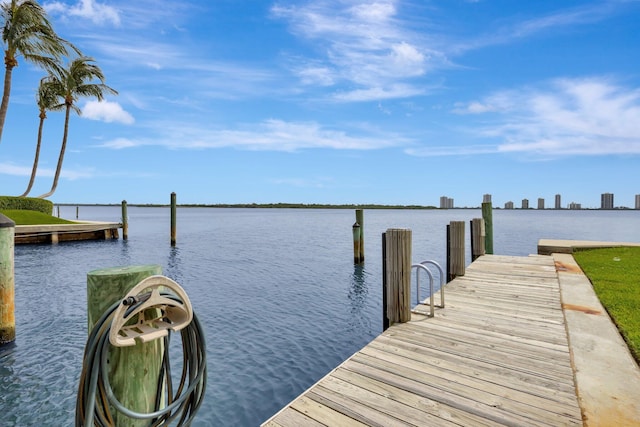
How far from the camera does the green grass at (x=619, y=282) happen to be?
469 cm

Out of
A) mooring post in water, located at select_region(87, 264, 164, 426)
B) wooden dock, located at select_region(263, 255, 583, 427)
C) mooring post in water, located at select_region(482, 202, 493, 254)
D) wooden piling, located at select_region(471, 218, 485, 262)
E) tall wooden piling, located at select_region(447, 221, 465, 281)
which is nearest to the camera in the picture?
mooring post in water, located at select_region(87, 264, 164, 426)

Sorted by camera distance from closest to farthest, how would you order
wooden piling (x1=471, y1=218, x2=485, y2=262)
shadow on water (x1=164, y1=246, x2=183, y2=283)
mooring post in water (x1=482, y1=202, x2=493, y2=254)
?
1. wooden piling (x1=471, y1=218, x2=485, y2=262)
2. shadow on water (x1=164, y1=246, x2=183, y2=283)
3. mooring post in water (x1=482, y1=202, x2=493, y2=254)

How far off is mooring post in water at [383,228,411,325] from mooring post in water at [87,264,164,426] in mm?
3317

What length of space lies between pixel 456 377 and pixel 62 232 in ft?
83.8

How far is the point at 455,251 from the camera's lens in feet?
27.2

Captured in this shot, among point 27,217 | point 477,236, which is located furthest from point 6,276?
point 27,217

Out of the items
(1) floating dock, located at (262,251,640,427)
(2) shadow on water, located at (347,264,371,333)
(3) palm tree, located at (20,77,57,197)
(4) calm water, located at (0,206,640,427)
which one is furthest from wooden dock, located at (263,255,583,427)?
(3) palm tree, located at (20,77,57,197)

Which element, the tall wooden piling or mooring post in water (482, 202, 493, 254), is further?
mooring post in water (482, 202, 493, 254)

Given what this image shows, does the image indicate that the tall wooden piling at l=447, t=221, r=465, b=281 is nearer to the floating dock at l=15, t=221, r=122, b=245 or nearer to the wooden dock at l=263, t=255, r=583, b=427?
the wooden dock at l=263, t=255, r=583, b=427

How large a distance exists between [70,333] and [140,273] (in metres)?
6.73

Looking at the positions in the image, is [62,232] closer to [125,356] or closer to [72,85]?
[72,85]

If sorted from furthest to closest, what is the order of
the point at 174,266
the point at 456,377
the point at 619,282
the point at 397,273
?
the point at 174,266 < the point at 619,282 < the point at 397,273 < the point at 456,377

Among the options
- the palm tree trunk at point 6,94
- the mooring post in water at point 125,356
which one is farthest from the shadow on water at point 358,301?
the palm tree trunk at point 6,94

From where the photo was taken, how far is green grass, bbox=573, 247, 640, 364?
4.69 metres
